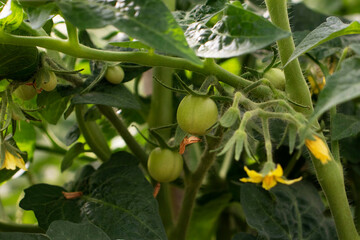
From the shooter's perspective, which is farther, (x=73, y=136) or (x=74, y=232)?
(x=73, y=136)

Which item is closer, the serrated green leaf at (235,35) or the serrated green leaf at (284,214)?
the serrated green leaf at (235,35)

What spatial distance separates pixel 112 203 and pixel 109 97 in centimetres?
11

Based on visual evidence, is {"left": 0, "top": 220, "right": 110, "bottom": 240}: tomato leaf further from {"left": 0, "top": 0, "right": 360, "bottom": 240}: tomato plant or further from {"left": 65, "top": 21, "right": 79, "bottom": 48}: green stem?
{"left": 65, "top": 21, "right": 79, "bottom": 48}: green stem

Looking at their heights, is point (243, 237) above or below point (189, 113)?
below

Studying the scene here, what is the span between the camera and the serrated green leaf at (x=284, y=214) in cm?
53

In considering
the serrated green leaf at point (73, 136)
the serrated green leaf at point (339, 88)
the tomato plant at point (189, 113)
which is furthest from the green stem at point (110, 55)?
the serrated green leaf at point (73, 136)

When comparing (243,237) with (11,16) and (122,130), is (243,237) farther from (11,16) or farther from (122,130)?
(11,16)

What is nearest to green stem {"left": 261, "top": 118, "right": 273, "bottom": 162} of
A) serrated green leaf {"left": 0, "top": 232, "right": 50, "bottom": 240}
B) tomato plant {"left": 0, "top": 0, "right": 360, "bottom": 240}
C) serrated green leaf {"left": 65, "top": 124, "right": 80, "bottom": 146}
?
tomato plant {"left": 0, "top": 0, "right": 360, "bottom": 240}

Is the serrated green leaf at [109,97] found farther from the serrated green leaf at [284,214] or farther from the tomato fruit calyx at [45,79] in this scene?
the serrated green leaf at [284,214]

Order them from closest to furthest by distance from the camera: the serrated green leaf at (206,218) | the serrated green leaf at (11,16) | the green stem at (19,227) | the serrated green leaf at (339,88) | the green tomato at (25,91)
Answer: the serrated green leaf at (339,88), the serrated green leaf at (11,16), the green tomato at (25,91), the green stem at (19,227), the serrated green leaf at (206,218)

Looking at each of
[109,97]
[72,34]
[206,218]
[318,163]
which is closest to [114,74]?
[109,97]

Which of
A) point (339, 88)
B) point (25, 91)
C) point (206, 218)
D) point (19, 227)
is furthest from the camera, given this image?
point (206, 218)

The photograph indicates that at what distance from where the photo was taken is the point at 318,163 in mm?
433

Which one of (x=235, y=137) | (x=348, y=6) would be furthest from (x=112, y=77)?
(x=348, y=6)
